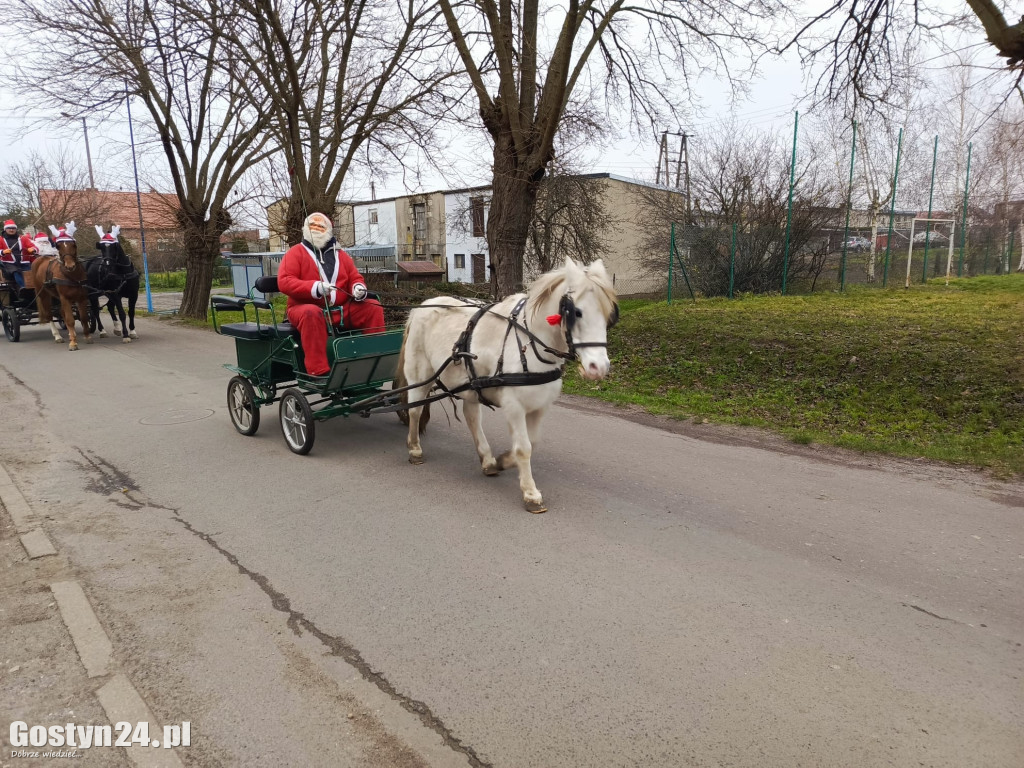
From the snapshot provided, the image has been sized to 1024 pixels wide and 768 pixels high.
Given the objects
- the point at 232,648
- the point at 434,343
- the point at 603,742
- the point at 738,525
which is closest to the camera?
the point at 603,742

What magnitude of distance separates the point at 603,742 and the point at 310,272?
17.0 ft

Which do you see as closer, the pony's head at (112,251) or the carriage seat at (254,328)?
the carriage seat at (254,328)

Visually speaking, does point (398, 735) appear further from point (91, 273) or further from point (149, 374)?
point (91, 273)

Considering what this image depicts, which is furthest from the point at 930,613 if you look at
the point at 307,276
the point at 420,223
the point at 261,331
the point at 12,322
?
the point at 420,223

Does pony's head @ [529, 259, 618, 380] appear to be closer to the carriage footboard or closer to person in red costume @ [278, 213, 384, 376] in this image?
the carriage footboard

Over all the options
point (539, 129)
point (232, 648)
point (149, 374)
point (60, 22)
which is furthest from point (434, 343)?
point (60, 22)

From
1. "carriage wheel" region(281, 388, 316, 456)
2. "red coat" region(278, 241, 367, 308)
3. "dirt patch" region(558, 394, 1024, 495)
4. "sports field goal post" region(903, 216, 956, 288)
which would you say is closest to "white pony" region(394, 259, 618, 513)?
"carriage wheel" region(281, 388, 316, 456)

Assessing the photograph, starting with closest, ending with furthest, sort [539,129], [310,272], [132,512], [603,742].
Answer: [603,742] → [132,512] → [310,272] → [539,129]

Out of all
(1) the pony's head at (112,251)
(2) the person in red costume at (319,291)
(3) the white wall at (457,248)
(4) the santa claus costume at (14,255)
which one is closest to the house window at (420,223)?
(3) the white wall at (457,248)

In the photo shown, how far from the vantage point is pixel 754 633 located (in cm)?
326

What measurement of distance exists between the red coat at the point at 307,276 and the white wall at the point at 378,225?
39.3 m

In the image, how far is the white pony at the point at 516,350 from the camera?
14.2 ft

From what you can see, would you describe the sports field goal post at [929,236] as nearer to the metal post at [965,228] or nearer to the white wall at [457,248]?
the metal post at [965,228]

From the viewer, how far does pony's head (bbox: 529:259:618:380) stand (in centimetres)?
425
